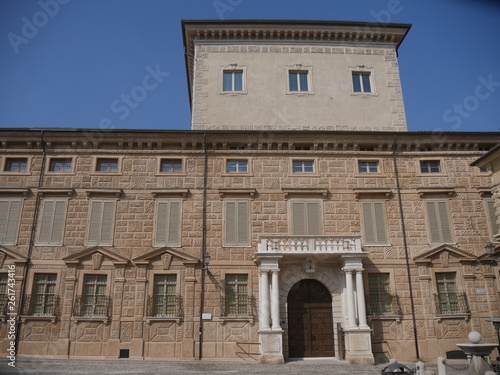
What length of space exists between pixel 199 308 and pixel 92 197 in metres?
8.08

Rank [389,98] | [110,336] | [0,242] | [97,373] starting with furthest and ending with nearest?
1. [389,98]
2. [0,242]
3. [110,336]
4. [97,373]

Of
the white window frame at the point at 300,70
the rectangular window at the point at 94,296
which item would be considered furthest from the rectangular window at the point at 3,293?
the white window frame at the point at 300,70

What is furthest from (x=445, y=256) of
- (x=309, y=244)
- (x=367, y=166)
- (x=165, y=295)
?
(x=165, y=295)

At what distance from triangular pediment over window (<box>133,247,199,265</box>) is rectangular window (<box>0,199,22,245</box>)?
21.3 ft

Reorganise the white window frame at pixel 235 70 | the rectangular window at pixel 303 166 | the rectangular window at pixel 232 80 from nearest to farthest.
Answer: the rectangular window at pixel 303 166
the white window frame at pixel 235 70
the rectangular window at pixel 232 80

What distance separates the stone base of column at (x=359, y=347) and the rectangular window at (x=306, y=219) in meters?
5.19

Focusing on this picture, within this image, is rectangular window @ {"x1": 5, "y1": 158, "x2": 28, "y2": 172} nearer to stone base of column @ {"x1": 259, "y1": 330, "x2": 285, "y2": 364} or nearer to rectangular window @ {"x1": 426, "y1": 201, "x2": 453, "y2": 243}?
stone base of column @ {"x1": 259, "y1": 330, "x2": 285, "y2": 364}

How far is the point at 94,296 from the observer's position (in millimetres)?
21219

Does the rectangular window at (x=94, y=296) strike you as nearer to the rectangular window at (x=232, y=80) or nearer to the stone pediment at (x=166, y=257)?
the stone pediment at (x=166, y=257)

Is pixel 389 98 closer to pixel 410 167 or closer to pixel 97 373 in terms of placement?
pixel 410 167

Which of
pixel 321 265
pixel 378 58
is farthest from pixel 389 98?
pixel 321 265

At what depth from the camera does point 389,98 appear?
27047 mm

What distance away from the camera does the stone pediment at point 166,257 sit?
21547 millimetres

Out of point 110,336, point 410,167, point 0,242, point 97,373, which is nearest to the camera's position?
point 97,373
